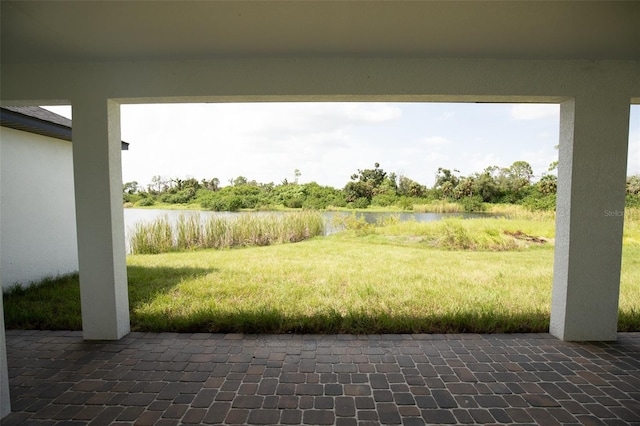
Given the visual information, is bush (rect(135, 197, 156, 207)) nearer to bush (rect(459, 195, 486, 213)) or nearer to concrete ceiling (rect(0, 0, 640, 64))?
concrete ceiling (rect(0, 0, 640, 64))

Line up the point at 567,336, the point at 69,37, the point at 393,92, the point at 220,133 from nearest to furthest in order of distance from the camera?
the point at 69,37, the point at 393,92, the point at 567,336, the point at 220,133

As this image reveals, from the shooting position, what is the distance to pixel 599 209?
11.1 ft

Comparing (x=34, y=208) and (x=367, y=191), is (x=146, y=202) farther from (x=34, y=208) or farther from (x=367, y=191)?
(x=367, y=191)

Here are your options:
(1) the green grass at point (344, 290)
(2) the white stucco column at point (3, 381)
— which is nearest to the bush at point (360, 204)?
(1) the green grass at point (344, 290)

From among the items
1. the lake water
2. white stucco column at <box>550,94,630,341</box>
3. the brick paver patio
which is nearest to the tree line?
Answer: the lake water

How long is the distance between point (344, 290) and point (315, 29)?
3753 mm

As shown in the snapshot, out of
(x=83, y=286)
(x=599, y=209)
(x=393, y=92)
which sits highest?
(x=393, y=92)

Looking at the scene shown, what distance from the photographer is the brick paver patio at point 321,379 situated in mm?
2309

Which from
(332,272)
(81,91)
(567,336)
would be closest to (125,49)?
(81,91)

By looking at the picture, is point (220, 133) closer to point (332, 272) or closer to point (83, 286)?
point (332, 272)

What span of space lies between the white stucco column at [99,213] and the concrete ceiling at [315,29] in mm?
620

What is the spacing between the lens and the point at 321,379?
109 inches

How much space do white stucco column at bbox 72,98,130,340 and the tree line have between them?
661cm

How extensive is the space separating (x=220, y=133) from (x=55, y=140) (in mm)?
6080
